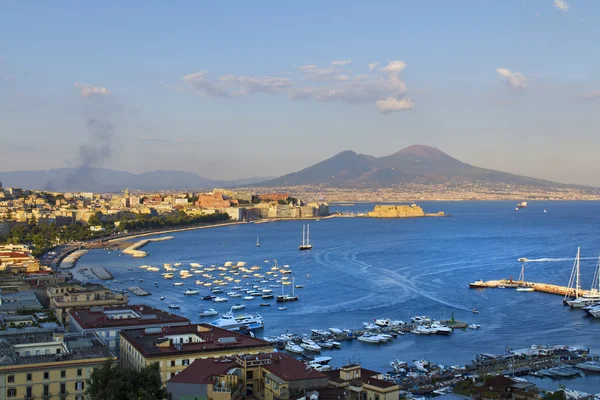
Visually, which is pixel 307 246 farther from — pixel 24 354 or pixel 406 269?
pixel 24 354

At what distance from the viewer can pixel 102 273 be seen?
2661cm

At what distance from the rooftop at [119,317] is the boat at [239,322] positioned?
3.27 metres

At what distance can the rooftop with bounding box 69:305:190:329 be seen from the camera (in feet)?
38.6

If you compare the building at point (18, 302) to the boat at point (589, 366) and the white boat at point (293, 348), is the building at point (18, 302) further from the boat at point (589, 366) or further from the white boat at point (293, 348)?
the boat at point (589, 366)

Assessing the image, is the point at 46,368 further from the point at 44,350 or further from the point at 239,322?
the point at 239,322

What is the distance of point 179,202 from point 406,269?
5566 cm

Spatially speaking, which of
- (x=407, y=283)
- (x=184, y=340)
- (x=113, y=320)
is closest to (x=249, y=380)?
(x=184, y=340)

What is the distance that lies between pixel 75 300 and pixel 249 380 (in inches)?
310

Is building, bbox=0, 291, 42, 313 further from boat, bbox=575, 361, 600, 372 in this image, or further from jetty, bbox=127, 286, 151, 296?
boat, bbox=575, 361, 600, 372

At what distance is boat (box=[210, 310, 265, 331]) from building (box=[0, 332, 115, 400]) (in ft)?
24.0

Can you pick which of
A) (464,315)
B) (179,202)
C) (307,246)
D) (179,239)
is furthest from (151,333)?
(179,202)

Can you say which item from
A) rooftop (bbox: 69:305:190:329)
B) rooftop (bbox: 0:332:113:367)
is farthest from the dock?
rooftop (bbox: 0:332:113:367)

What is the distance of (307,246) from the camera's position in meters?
39.3

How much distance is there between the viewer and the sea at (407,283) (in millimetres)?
15924
